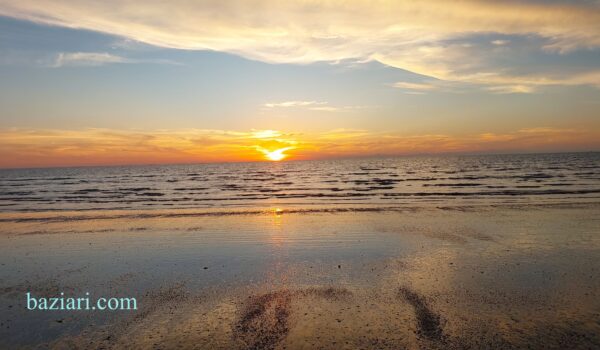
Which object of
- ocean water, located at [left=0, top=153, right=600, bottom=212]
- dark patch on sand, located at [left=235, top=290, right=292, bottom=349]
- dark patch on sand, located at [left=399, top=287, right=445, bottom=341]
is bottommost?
ocean water, located at [left=0, top=153, right=600, bottom=212]

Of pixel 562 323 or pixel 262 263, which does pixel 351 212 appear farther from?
pixel 562 323

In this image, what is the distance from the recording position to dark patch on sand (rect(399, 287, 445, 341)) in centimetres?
697

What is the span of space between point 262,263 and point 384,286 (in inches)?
174

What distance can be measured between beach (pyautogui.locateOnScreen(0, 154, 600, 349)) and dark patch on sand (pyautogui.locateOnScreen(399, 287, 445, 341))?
0.13ft

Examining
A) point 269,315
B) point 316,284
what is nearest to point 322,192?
point 316,284

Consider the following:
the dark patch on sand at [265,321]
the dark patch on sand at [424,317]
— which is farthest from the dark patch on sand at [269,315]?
the dark patch on sand at [424,317]

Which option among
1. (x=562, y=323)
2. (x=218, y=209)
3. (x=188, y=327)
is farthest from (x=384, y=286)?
(x=218, y=209)

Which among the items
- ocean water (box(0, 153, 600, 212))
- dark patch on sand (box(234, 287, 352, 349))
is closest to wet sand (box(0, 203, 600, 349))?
dark patch on sand (box(234, 287, 352, 349))

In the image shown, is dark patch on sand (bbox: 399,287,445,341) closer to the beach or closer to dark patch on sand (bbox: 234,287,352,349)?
the beach

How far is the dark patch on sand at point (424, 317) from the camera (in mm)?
6969

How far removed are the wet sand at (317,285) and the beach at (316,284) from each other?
0.15 ft

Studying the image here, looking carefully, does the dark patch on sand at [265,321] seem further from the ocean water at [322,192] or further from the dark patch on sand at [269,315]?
the ocean water at [322,192]

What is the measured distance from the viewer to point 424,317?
7.68 m

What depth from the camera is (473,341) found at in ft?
22.1
